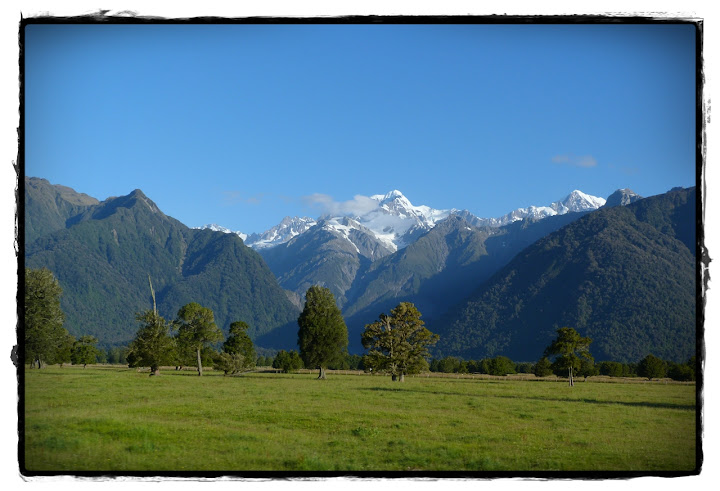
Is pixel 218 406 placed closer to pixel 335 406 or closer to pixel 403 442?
pixel 335 406

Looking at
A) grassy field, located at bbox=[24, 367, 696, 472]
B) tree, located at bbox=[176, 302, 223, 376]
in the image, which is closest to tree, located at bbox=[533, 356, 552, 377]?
tree, located at bbox=[176, 302, 223, 376]

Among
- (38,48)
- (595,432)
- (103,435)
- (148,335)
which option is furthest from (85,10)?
(148,335)

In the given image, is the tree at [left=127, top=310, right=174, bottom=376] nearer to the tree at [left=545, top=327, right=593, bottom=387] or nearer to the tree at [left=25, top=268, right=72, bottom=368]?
the tree at [left=25, top=268, right=72, bottom=368]

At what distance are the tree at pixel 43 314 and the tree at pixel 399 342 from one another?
2263 centimetres

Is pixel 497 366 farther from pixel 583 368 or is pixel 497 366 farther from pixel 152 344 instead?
pixel 152 344

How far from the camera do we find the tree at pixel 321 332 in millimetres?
55125

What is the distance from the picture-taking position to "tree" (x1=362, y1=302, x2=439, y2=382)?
5128cm

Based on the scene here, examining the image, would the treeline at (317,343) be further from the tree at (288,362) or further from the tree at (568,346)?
the tree at (288,362)

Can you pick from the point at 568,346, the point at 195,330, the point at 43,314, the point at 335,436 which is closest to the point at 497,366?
the point at 568,346

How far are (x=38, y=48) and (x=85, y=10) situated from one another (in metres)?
1.69

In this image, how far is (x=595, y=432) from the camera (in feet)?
67.3

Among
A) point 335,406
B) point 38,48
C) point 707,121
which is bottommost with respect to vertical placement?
point 335,406

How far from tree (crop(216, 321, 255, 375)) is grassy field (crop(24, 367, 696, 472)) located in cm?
2843
